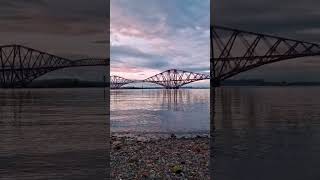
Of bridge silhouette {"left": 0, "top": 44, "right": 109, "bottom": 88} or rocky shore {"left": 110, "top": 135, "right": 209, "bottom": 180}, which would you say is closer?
rocky shore {"left": 110, "top": 135, "right": 209, "bottom": 180}

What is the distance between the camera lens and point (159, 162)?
1244 cm

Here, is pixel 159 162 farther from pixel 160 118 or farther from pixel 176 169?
pixel 160 118

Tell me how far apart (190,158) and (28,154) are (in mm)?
5704

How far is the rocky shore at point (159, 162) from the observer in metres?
10.9

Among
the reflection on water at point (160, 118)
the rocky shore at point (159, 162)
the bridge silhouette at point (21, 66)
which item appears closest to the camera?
the rocky shore at point (159, 162)

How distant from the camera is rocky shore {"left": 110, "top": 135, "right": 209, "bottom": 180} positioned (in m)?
10.9

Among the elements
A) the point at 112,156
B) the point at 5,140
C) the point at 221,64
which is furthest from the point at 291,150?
the point at 221,64

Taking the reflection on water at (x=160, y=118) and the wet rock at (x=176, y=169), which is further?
the reflection on water at (x=160, y=118)

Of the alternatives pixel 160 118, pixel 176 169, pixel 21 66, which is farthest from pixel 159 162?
pixel 21 66

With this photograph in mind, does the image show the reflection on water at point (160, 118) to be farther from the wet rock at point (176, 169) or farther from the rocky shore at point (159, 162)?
the wet rock at point (176, 169)

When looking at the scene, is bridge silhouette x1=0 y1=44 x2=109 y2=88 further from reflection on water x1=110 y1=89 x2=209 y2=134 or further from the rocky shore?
the rocky shore

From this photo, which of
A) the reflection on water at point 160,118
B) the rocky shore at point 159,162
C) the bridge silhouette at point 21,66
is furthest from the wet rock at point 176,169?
the bridge silhouette at point 21,66

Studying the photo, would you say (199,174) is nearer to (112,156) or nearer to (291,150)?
(112,156)

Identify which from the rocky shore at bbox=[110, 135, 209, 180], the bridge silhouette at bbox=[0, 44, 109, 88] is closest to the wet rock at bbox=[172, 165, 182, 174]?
the rocky shore at bbox=[110, 135, 209, 180]
